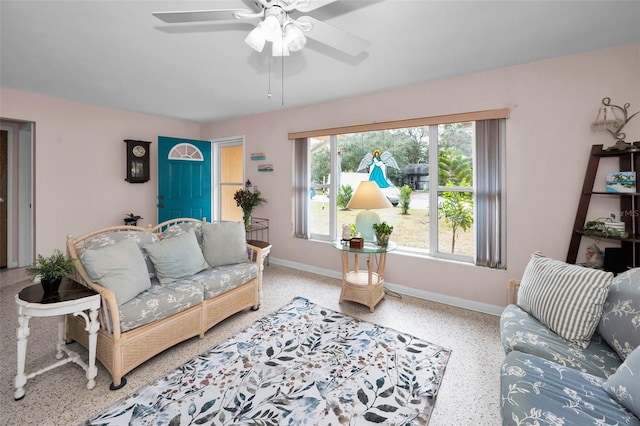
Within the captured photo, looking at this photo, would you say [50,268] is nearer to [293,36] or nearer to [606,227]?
[293,36]

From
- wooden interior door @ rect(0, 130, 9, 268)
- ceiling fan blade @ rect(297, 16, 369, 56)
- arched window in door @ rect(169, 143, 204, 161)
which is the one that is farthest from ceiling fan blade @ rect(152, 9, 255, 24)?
wooden interior door @ rect(0, 130, 9, 268)

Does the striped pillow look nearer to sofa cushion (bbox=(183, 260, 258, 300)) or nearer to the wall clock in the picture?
sofa cushion (bbox=(183, 260, 258, 300))

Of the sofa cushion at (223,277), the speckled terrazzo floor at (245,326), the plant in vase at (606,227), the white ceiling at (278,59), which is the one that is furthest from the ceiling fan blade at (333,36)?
the plant in vase at (606,227)

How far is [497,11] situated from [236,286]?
9.81 feet

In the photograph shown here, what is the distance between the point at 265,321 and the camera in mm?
2611

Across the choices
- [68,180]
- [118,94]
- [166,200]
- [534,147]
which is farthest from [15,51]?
[534,147]

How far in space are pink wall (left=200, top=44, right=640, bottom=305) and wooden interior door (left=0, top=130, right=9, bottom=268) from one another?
5.16 metres

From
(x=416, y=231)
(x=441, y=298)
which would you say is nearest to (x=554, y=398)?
(x=441, y=298)

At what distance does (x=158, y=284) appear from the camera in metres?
2.29

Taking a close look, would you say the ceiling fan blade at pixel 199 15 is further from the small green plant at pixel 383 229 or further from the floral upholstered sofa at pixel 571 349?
the floral upholstered sofa at pixel 571 349

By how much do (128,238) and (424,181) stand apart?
10.1 feet

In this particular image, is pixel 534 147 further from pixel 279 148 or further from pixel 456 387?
pixel 279 148

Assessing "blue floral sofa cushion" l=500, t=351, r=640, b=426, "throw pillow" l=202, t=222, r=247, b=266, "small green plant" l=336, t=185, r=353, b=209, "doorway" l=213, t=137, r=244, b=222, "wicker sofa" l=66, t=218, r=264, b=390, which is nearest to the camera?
"blue floral sofa cushion" l=500, t=351, r=640, b=426

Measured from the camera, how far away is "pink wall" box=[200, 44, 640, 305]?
2.36 m
